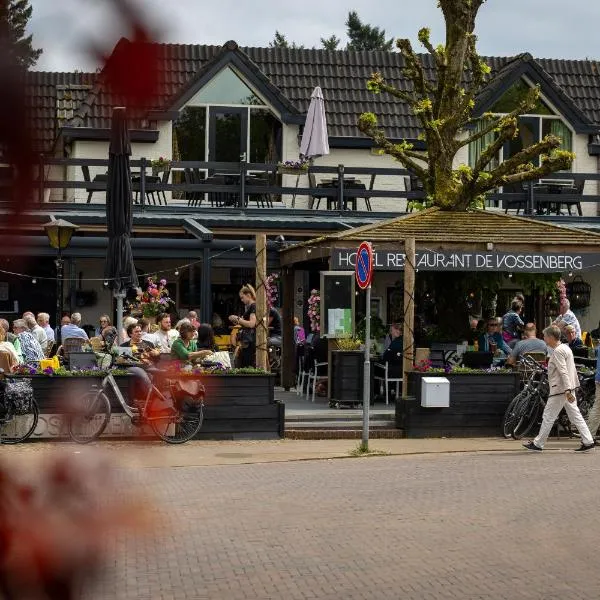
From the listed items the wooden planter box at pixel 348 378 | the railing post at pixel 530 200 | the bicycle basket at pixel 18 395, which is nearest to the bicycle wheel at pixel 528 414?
the wooden planter box at pixel 348 378

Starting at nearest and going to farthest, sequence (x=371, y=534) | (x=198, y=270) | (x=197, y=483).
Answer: (x=371, y=534)
(x=197, y=483)
(x=198, y=270)

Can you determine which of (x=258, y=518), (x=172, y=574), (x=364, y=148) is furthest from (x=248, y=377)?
(x=364, y=148)

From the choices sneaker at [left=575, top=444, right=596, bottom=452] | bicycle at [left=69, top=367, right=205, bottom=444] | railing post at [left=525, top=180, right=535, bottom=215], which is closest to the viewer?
bicycle at [left=69, top=367, right=205, bottom=444]

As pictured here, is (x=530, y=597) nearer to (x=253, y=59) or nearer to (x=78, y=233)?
(x=78, y=233)

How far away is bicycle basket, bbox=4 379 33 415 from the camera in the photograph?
15203mm

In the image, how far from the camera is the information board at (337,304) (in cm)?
1966

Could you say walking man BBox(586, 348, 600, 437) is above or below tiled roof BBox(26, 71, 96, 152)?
below

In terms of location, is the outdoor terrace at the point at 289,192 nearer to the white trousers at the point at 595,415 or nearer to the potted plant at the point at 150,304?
the potted plant at the point at 150,304

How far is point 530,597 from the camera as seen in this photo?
7582mm

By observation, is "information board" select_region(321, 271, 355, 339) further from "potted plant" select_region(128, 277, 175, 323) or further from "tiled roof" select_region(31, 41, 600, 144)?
"tiled roof" select_region(31, 41, 600, 144)

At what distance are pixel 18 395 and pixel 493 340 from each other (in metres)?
8.25

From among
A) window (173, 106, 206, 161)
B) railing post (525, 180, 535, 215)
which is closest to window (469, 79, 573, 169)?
railing post (525, 180, 535, 215)

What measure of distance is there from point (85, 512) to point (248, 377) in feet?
50.9

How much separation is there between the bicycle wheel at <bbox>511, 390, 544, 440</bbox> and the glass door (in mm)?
13050
